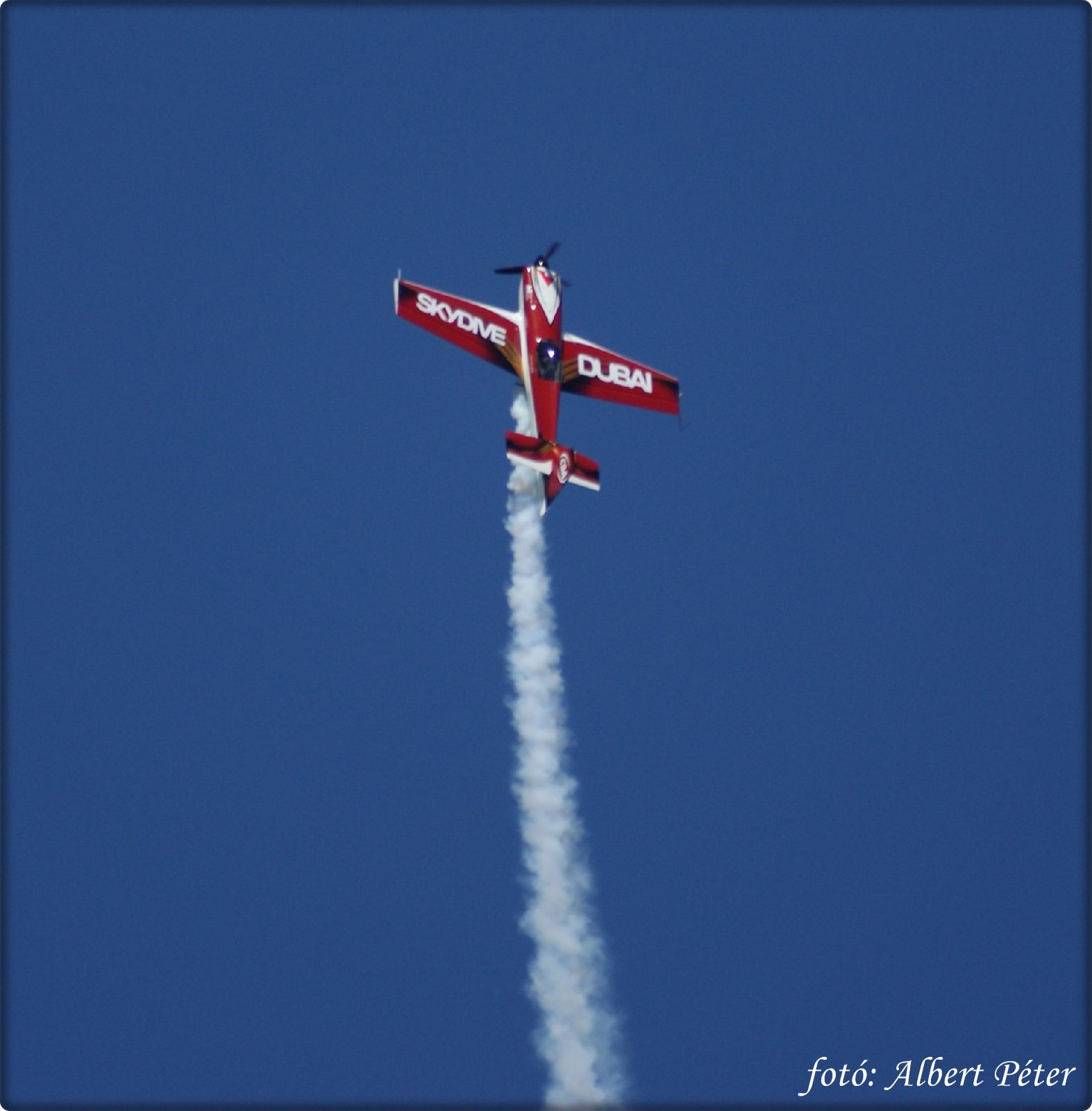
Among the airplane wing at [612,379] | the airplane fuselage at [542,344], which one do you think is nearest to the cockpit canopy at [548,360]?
the airplane fuselage at [542,344]

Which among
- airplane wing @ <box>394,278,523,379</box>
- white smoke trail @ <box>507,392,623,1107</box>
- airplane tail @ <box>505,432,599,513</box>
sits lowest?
white smoke trail @ <box>507,392,623,1107</box>

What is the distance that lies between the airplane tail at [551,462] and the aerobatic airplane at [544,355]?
A: 0.02 metres

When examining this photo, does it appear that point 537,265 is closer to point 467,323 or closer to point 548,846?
point 467,323

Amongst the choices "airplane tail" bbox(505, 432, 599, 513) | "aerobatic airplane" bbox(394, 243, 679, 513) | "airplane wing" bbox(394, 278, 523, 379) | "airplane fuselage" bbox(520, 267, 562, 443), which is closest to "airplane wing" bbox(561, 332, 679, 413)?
"aerobatic airplane" bbox(394, 243, 679, 513)

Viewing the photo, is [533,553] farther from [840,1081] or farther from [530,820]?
[840,1081]

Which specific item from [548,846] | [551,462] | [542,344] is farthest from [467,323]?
[548,846]

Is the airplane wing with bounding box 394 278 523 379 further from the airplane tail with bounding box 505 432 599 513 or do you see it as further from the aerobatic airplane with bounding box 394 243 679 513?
the airplane tail with bounding box 505 432 599 513

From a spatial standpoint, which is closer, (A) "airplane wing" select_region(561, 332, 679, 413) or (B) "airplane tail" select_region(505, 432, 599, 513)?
(B) "airplane tail" select_region(505, 432, 599, 513)

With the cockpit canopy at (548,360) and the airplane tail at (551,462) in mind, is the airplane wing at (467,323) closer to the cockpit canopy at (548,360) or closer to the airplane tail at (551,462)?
the cockpit canopy at (548,360)

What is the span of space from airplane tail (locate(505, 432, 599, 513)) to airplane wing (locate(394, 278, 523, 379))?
2.98 m

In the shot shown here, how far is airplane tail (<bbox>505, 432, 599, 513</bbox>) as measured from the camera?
102 ft

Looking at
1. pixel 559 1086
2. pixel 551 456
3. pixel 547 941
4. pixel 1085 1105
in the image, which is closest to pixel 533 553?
pixel 551 456

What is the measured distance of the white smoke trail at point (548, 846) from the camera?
28250 millimetres

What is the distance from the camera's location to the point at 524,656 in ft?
103
